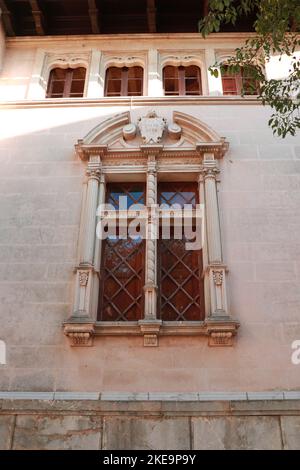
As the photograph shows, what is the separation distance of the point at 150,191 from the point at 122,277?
1.60m

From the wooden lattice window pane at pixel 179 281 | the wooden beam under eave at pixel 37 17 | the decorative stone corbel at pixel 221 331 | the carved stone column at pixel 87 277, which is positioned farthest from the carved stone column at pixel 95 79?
the decorative stone corbel at pixel 221 331

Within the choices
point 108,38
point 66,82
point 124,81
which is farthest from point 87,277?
point 108,38

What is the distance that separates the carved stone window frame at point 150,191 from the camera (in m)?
7.56

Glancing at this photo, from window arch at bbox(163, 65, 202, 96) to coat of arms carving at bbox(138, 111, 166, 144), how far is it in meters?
1.29

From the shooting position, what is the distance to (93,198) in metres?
8.95

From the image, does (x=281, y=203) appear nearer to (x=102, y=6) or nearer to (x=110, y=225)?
(x=110, y=225)

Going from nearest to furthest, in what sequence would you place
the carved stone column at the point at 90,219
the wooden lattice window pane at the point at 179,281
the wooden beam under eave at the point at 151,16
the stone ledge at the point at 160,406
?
the stone ledge at the point at 160,406
the wooden lattice window pane at the point at 179,281
the carved stone column at the point at 90,219
the wooden beam under eave at the point at 151,16

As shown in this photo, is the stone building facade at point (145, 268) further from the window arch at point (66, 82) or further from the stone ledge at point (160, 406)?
the window arch at point (66, 82)

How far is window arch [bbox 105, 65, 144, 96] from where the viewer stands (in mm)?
11086

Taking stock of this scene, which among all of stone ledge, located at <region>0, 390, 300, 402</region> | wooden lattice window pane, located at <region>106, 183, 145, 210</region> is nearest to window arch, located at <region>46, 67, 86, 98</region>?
wooden lattice window pane, located at <region>106, 183, 145, 210</region>

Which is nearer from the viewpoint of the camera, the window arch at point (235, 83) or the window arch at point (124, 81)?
the window arch at point (235, 83)

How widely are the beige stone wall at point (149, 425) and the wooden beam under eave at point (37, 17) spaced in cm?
846
